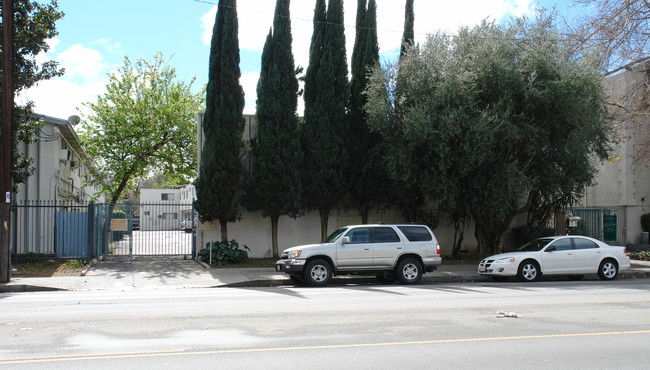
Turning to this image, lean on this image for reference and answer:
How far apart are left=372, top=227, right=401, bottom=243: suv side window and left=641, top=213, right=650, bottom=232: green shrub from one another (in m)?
17.3

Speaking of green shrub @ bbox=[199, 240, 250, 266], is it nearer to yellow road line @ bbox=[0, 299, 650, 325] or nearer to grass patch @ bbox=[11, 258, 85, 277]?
grass patch @ bbox=[11, 258, 85, 277]

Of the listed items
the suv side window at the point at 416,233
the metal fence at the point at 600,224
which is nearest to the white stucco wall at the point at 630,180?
the metal fence at the point at 600,224

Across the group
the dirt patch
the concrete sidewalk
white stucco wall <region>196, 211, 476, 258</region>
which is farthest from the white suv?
the dirt patch

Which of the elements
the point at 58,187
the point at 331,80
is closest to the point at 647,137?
the point at 331,80

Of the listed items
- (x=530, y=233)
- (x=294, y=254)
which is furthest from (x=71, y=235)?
(x=530, y=233)

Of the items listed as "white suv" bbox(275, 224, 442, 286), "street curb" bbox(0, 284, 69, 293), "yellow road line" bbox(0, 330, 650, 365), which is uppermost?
"white suv" bbox(275, 224, 442, 286)

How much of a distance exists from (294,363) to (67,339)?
10.8 ft

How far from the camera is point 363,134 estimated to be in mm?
21141

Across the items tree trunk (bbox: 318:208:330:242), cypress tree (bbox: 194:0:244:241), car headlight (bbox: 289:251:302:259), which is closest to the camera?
car headlight (bbox: 289:251:302:259)

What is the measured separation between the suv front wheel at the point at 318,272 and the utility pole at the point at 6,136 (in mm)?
8243

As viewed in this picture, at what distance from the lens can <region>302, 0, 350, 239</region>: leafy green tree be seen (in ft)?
66.9

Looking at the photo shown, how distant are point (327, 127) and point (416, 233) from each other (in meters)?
6.59

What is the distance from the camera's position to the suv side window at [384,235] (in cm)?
1520

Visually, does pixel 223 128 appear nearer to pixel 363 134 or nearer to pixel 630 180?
pixel 363 134
